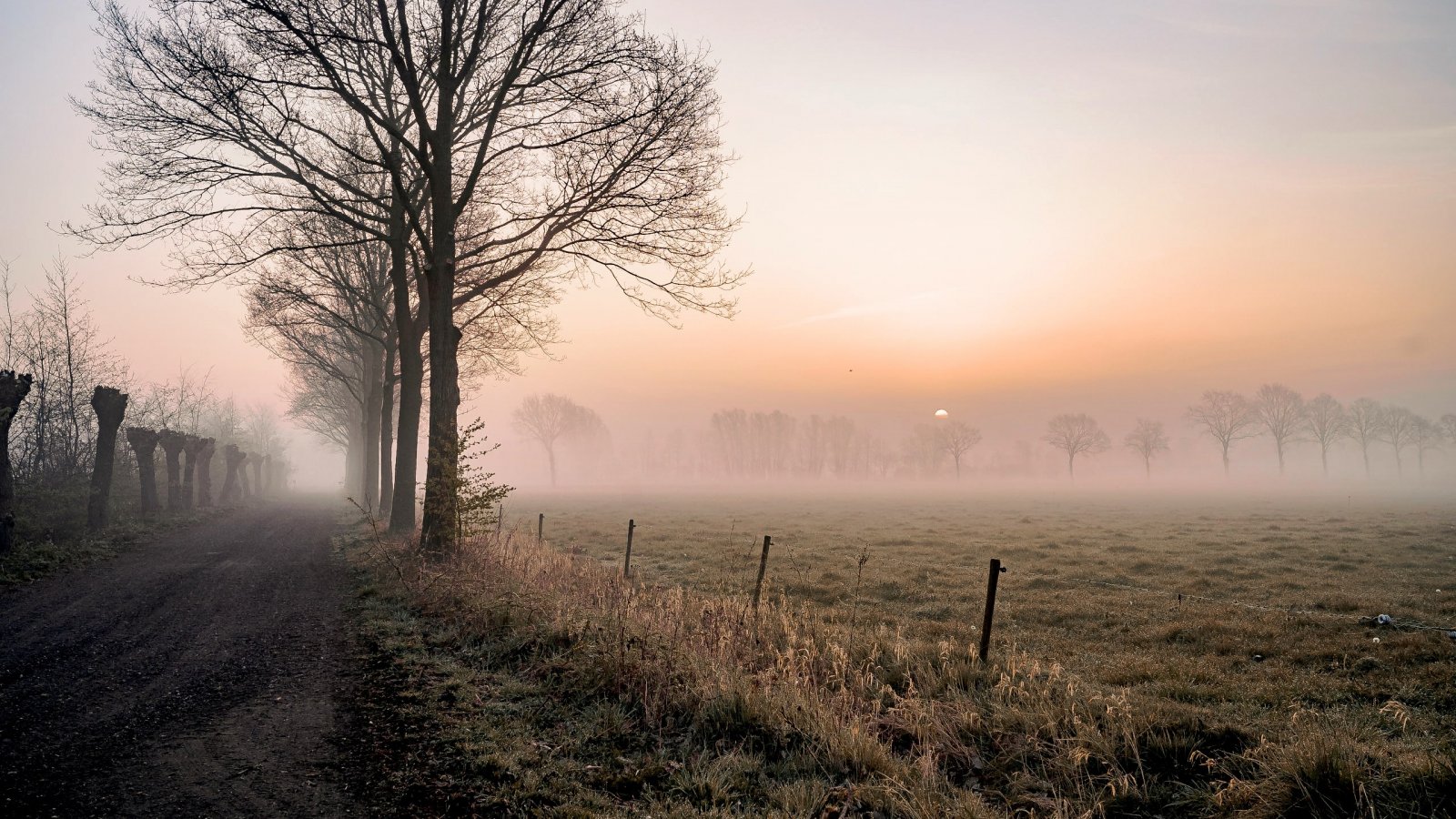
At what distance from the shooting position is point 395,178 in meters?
14.2

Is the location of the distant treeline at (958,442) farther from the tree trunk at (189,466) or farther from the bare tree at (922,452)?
the tree trunk at (189,466)

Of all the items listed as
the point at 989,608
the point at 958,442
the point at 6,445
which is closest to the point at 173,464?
the point at 6,445

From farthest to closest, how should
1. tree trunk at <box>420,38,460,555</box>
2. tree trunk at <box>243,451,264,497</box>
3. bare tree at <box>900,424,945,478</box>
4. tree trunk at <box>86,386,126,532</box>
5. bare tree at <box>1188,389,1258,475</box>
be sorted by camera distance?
bare tree at <box>900,424,945,478</box>, bare tree at <box>1188,389,1258,475</box>, tree trunk at <box>243,451,264,497</box>, tree trunk at <box>86,386,126,532</box>, tree trunk at <box>420,38,460,555</box>

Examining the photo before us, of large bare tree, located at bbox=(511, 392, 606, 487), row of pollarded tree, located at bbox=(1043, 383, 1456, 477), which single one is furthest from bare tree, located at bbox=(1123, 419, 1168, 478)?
large bare tree, located at bbox=(511, 392, 606, 487)

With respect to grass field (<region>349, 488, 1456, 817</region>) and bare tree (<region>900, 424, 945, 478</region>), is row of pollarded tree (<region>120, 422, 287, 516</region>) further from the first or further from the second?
bare tree (<region>900, 424, 945, 478</region>)

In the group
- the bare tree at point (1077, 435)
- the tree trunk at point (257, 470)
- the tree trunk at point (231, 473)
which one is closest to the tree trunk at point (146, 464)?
the tree trunk at point (231, 473)

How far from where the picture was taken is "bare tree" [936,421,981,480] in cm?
11569

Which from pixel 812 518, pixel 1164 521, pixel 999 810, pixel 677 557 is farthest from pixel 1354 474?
pixel 999 810

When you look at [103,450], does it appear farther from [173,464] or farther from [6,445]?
[173,464]

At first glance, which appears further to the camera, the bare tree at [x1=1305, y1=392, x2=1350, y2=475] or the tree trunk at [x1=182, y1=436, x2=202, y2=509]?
the bare tree at [x1=1305, y1=392, x2=1350, y2=475]

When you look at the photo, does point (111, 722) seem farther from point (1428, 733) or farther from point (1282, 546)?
point (1282, 546)

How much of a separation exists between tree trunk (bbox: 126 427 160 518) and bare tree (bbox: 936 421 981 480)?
110 meters

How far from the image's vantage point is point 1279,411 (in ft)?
323

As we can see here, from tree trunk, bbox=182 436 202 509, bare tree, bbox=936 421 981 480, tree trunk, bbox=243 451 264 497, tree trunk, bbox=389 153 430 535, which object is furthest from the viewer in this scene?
bare tree, bbox=936 421 981 480
